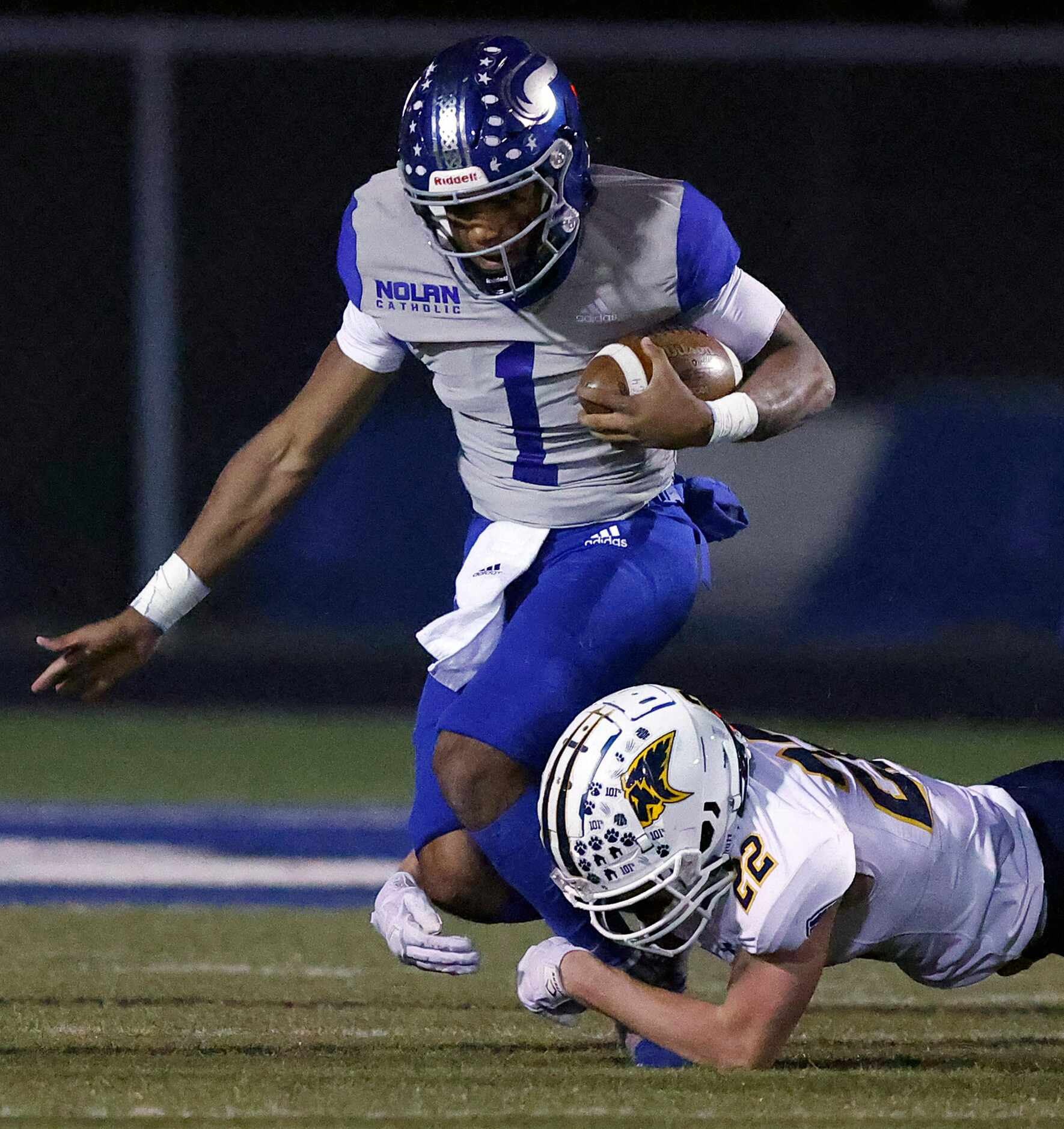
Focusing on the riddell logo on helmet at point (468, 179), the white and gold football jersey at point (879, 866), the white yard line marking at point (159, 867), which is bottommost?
the white yard line marking at point (159, 867)

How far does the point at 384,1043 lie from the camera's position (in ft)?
12.3

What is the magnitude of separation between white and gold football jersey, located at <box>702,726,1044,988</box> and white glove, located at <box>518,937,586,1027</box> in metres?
0.26

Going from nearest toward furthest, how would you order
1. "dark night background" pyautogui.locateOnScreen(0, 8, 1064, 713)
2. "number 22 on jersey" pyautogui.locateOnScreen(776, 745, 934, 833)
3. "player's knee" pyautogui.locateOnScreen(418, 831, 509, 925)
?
1. "number 22 on jersey" pyautogui.locateOnScreen(776, 745, 934, 833)
2. "player's knee" pyautogui.locateOnScreen(418, 831, 509, 925)
3. "dark night background" pyautogui.locateOnScreen(0, 8, 1064, 713)

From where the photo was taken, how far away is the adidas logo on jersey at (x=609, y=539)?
3.94 m

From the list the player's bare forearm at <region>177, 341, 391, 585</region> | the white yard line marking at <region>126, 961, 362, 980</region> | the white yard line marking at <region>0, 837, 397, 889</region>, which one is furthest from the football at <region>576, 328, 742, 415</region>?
the white yard line marking at <region>0, 837, 397, 889</region>

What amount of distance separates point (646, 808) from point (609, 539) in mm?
875

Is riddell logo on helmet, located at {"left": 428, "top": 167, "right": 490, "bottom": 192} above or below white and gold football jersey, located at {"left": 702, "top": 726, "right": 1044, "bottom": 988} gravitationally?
above

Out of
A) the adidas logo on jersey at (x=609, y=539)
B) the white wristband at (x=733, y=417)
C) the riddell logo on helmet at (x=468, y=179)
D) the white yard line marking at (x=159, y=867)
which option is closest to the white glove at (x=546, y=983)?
the adidas logo on jersey at (x=609, y=539)

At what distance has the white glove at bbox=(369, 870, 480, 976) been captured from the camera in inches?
152

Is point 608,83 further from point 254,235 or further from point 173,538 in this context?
point 173,538

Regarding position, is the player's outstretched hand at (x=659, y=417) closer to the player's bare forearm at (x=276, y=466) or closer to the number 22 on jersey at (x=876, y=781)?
the number 22 on jersey at (x=876, y=781)

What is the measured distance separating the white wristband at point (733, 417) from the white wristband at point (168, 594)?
3.62 ft

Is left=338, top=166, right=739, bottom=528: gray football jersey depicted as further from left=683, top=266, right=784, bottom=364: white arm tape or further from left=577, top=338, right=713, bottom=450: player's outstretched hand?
left=577, top=338, right=713, bottom=450: player's outstretched hand

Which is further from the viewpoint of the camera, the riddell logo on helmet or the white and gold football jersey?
the riddell logo on helmet
